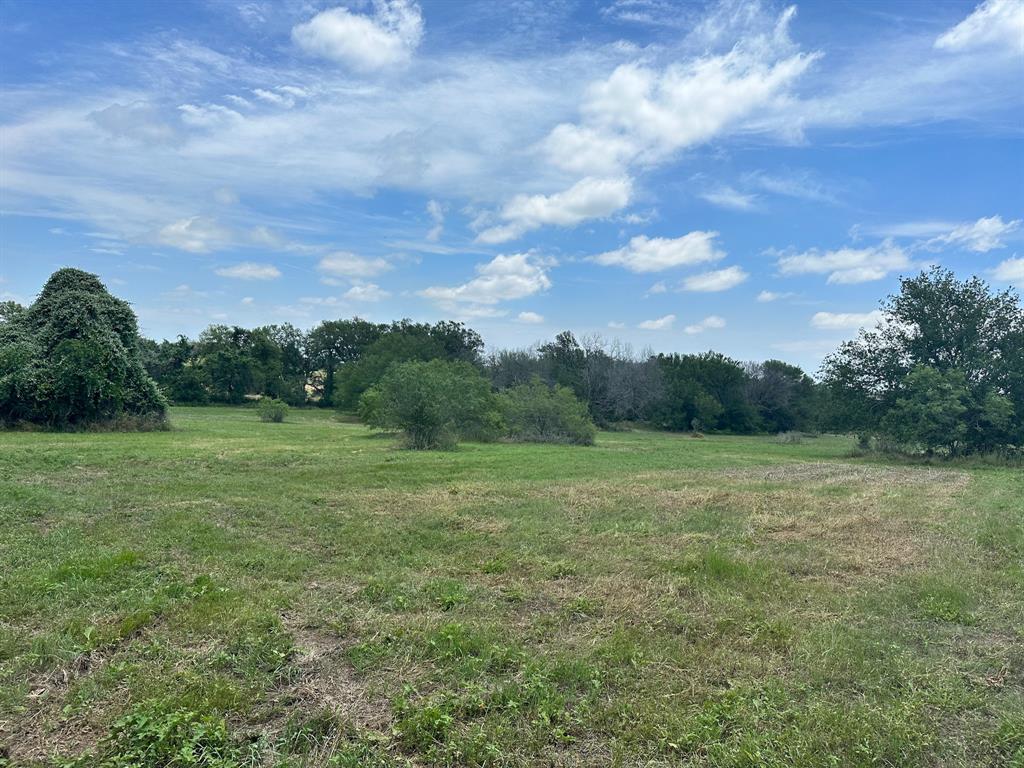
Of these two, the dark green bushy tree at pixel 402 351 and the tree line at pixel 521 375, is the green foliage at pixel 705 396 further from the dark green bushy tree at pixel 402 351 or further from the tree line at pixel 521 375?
the dark green bushy tree at pixel 402 351

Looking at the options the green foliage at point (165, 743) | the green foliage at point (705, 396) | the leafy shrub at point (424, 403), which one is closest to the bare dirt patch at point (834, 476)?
the leafy shrub at point (424, 403)

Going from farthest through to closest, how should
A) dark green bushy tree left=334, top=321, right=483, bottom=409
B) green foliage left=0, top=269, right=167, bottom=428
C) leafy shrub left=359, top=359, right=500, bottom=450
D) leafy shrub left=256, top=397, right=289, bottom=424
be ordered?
dark green bushy tree left=334, top=321, right=483, bottom=409 < leafy shrub left=256, top=397, right=289, bottom=424 < leafy shrub left=359, top=359, right=500, bottom=450 < green foliage left=0, top=269, right=167, bottom=428

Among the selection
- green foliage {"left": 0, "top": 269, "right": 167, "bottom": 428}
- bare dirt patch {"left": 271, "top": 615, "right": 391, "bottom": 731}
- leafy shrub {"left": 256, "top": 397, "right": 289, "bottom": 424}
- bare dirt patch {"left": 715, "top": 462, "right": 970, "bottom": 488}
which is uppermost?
green foliage {"left": 0, "top": 269, "right": 167, "bottom": 428}

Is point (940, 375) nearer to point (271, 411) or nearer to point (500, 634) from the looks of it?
point (500, 634)

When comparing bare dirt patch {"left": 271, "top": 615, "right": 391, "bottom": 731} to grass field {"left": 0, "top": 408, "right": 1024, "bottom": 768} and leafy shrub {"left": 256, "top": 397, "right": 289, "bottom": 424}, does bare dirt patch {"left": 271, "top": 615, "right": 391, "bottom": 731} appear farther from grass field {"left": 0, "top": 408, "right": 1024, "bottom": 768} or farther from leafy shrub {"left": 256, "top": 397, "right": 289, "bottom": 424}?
leafy shrub {"left": 256, "top": 397, "right": 289, "bottom": 424}

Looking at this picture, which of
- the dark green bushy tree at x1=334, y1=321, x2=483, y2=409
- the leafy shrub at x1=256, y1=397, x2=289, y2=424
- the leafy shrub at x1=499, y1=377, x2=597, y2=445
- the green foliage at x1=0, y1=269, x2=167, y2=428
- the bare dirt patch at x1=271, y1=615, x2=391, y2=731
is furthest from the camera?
the dark green bushy tree at x1=334, y1=321, x2=483, y2=409

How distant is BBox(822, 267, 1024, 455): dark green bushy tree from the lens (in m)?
28.3

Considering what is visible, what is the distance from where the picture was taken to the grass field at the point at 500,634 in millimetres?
3600

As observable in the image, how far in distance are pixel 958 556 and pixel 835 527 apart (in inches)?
76.2

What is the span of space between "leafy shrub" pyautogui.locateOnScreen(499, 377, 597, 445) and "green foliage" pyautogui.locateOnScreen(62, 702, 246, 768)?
31.0 metres

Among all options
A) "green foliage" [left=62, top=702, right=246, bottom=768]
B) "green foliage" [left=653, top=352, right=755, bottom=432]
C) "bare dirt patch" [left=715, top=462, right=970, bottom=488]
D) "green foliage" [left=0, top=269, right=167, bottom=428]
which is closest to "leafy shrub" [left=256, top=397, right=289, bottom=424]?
"green foliage" [left=0, top=269, right=167, bottom=428]

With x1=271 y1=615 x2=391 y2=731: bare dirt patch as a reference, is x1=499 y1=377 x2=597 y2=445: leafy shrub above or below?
above

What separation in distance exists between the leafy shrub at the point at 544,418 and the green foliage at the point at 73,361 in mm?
17889

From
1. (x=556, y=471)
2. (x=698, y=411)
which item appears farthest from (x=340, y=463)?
(x=698, y=411)
